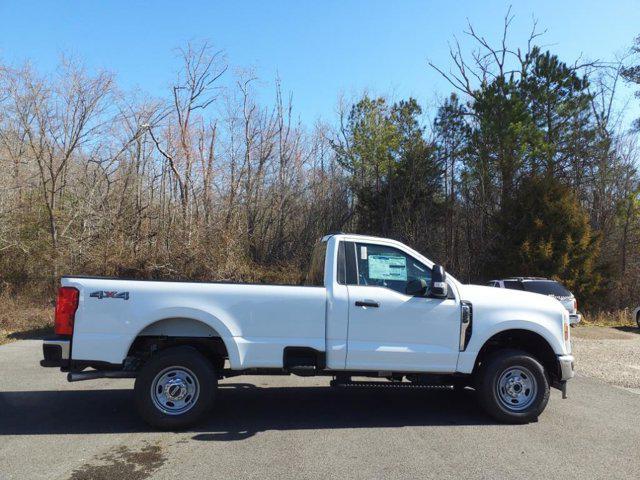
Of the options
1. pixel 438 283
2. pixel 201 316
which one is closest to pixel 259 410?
pixel 201 316

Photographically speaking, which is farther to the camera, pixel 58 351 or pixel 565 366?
pixel 565 366

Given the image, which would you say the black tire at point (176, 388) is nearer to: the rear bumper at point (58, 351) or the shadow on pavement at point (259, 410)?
the shadow on pavement at point (259, 410)

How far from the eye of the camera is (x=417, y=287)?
613cm

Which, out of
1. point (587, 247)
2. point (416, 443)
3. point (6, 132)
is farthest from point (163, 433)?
point (587, 247)

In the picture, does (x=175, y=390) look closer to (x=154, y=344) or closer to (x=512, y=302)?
(x=154, y=344)

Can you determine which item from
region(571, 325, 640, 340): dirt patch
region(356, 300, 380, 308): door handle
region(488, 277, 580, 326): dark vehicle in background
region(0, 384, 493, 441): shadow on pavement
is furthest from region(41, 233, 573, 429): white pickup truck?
region(571, 325, 640, 340): dirt patch

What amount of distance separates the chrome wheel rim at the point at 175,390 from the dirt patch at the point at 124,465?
582 millimetres

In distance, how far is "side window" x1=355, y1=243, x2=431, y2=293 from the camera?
6.20 m

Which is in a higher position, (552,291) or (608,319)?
(552,291)

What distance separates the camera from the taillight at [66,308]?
222 inches

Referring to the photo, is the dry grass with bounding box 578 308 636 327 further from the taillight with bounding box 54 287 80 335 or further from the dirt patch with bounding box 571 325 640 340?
the taillight with bounding box 54 287 80 335

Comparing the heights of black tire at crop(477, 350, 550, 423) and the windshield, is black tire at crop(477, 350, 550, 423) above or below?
below

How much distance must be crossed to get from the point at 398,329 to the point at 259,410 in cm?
212

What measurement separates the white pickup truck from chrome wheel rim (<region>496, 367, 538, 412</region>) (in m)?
0.01
